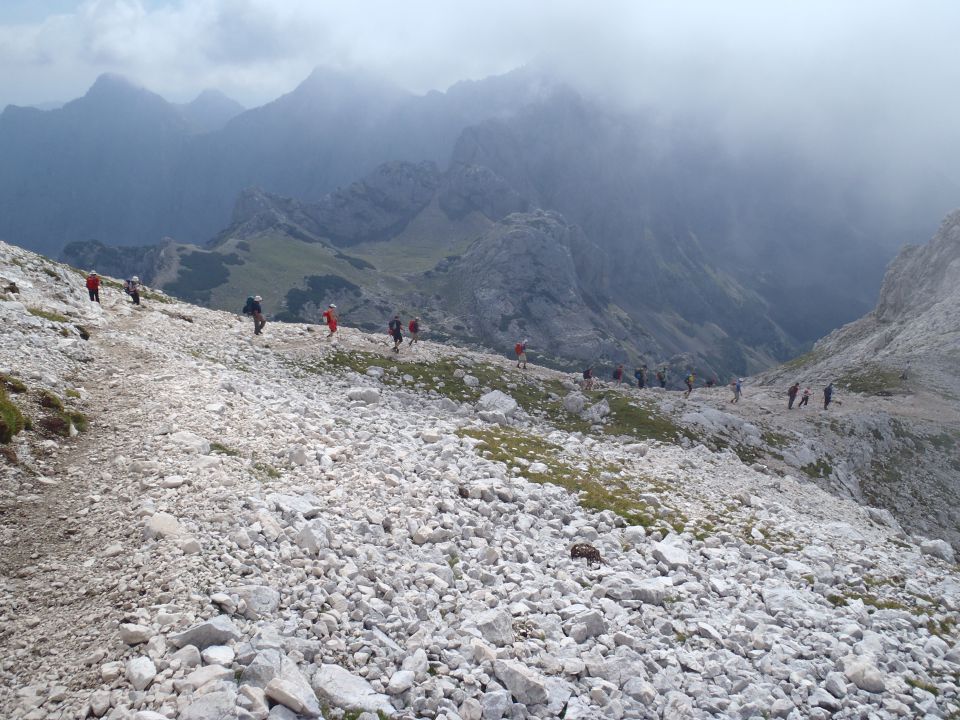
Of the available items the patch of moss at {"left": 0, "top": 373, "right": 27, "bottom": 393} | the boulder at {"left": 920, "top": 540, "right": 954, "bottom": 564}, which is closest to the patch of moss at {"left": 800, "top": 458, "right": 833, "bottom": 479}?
the boulder at {"left": 920, "top": 540, "right": 954, "bottom": 564}

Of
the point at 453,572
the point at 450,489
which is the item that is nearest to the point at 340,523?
the point at 453,572

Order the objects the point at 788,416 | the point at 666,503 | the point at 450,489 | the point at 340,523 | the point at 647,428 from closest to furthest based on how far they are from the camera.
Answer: the point at 340,523 → the point at 450,489 → the point at 666,503 → the point at 647,428 → the point at 788,416

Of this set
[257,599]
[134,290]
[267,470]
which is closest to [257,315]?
[134,290]

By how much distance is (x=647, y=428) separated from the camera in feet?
126

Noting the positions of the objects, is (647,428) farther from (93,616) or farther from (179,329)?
(93,616)

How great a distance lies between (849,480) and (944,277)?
8033 centimetres

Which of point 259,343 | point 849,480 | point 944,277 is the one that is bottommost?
point 849,480

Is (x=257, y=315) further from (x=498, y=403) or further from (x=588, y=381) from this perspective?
(x=588, y=381)

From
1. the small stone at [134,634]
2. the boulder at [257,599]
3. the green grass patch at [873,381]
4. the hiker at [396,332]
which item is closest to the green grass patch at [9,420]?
the small stone at [134,634]

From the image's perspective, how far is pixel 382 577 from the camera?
39.2ft

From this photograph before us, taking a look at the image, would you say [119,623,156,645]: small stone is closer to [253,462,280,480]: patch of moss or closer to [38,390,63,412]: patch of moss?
[253,462,280,480]: patch of moss

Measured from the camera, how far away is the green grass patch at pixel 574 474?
19.3 metres

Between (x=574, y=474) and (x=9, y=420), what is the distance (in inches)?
730

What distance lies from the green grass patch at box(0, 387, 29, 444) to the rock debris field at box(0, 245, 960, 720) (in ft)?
1.16
